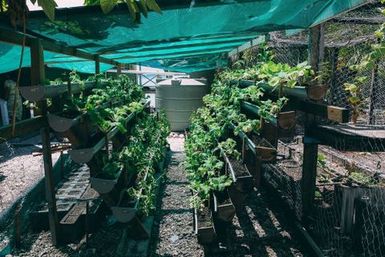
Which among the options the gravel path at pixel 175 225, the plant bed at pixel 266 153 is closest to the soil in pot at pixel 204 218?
the gravel path at pixel 175 225

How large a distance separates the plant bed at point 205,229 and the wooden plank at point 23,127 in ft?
6.77

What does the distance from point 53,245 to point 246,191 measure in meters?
2.59

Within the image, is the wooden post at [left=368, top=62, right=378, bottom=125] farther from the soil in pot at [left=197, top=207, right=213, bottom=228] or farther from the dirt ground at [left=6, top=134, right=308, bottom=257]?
the soil in pot at [left=197, top=207, right=213, bottom=228]

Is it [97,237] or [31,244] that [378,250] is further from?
[31,244]

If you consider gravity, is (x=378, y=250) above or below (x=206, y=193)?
below

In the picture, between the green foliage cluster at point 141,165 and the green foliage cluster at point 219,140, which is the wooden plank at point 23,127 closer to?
the green foliage cluster at point 141,165

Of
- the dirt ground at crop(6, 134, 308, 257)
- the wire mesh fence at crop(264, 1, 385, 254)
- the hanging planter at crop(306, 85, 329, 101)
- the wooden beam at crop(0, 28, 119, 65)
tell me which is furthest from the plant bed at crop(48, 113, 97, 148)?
the wire mesh fence at crop(264, 1, 385, 254)

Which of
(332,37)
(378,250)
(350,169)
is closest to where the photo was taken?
(378,250)

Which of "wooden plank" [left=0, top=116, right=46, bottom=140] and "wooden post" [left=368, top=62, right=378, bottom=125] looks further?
"wooden post" [left=368, top=62, right=378, bottom=125]

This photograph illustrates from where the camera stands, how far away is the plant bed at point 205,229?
3.61 metres

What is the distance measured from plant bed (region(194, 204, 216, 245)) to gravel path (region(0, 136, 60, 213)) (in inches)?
118

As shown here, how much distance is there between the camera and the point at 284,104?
321 centimetres

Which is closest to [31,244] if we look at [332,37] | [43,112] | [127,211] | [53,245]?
[53,245]

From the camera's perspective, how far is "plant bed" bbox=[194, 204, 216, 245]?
11.8 ft
